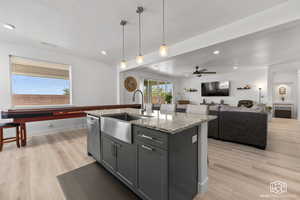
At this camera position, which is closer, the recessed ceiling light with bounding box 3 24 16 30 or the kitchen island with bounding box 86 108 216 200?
the kitchen island with bounding box 86 108 216 200

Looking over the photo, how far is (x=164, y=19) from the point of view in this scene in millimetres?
2266

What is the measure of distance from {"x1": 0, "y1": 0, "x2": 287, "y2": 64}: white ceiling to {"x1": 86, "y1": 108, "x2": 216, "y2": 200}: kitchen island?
1.84m

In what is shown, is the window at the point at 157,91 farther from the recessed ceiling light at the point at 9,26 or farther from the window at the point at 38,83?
the recessed ceiling light at the point at 9,26

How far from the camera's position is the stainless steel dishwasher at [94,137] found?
2.04 meters

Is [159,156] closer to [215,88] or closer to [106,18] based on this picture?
[106,18]

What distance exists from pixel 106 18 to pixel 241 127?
12.3 feet

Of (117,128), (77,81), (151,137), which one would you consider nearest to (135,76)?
(77,81)

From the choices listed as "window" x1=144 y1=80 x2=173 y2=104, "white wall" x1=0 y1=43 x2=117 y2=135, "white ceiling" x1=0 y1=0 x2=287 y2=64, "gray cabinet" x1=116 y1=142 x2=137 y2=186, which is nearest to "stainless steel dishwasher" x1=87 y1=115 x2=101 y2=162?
"gray cabinet" x1=116 y1=142 x2=137 y2=186

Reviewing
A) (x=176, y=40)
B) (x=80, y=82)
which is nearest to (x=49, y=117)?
(x=80, y=82)

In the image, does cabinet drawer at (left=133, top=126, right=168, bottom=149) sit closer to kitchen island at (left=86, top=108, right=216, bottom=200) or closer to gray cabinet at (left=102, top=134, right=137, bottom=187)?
kitchen island at (left=86, top=108, right=216, bottom=200)

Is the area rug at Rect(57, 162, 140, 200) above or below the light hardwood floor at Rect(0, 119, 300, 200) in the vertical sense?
below

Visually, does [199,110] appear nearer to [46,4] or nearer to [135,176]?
[135,176]

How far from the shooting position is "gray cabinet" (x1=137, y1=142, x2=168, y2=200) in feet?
3.62

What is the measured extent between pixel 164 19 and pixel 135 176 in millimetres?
2585
